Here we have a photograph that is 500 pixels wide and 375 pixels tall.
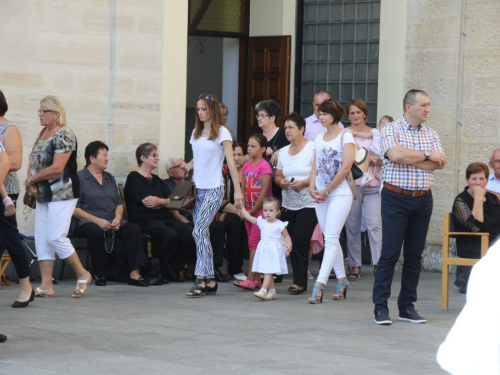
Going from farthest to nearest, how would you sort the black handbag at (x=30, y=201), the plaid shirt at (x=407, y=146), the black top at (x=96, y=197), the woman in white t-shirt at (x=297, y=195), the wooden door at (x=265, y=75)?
the wooden door at (x=265, y=75)
the black top at (x=96, y=197)
the woman in white t-shirt at (x=297, y=195)
the black handbag at (x=30, y=201)
the plaid shirt at (x=407, y=146)

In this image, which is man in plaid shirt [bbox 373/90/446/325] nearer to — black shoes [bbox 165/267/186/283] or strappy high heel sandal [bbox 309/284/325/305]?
strappy high heel sandal [bbox 309/284/325/305]

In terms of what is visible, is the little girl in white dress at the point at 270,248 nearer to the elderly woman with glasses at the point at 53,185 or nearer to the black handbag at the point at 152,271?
the black handbag at the point at 152,271

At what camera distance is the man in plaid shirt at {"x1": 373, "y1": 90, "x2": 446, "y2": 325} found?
748cm

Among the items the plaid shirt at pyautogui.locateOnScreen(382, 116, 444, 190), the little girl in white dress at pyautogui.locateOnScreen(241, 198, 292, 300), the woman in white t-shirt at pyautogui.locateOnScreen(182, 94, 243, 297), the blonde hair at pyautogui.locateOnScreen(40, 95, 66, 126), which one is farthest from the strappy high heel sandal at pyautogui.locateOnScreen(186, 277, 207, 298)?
the plaid shirt at pyautogui.locateOnScreen(382, 116, 444, 190)

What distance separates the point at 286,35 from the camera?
43.9ft

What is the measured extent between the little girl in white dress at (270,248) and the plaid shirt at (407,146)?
1863 millimetres

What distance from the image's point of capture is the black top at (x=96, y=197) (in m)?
10.2

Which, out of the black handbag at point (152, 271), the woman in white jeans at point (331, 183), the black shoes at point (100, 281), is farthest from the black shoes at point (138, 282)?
the woman in white jeans at point (331, 183)

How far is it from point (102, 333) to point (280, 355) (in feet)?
4.85

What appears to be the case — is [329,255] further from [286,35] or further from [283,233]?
[286,35]

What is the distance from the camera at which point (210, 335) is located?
692 cm

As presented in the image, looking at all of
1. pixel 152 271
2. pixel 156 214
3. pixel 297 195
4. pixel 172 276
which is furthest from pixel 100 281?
pixel 297 195

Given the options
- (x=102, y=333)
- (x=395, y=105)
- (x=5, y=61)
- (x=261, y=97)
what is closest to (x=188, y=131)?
(x=261, y=97)

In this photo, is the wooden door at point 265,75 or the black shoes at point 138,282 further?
the wooden door at point 265,75
